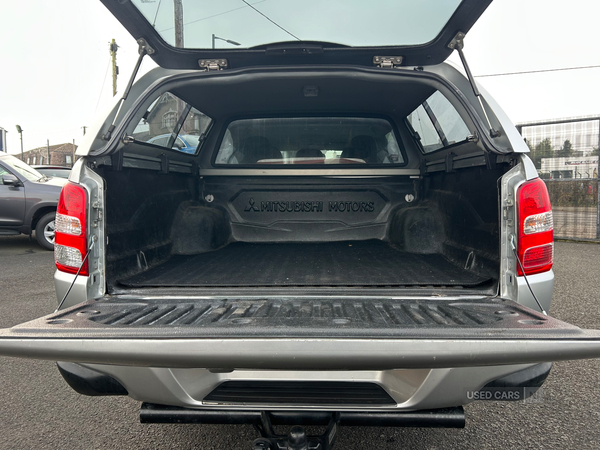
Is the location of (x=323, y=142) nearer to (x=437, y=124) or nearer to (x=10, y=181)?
(x=437, y=124)

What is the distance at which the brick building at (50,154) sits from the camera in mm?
55125

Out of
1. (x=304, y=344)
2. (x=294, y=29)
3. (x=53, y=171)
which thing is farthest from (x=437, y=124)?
(x=53, y=171)

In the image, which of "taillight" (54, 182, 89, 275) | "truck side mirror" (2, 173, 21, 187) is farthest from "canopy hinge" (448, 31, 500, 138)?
"truck side mirror" (2, 173, 21, 187)

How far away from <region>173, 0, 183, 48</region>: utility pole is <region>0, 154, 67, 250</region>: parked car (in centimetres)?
617

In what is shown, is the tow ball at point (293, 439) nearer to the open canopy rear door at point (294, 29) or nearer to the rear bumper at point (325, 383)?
the rear bumper at point (325, 383)

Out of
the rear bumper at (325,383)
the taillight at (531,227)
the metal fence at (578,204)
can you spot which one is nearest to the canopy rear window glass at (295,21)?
the taillight at (531,227)

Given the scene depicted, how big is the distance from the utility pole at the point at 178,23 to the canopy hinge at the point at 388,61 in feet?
3.41

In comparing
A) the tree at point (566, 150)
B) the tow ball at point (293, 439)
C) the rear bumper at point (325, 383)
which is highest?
the tree at point (566, 150)

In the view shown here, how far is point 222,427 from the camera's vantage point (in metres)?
2.11

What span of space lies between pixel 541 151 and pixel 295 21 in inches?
286

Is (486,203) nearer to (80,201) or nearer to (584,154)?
(80,201)

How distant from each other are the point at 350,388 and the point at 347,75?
5.19ft

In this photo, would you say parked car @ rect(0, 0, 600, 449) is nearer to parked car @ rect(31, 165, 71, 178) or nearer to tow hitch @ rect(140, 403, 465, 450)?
tow hitch @ rect(140, 403, 465, 450)

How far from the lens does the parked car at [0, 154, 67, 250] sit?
23.0 feet
